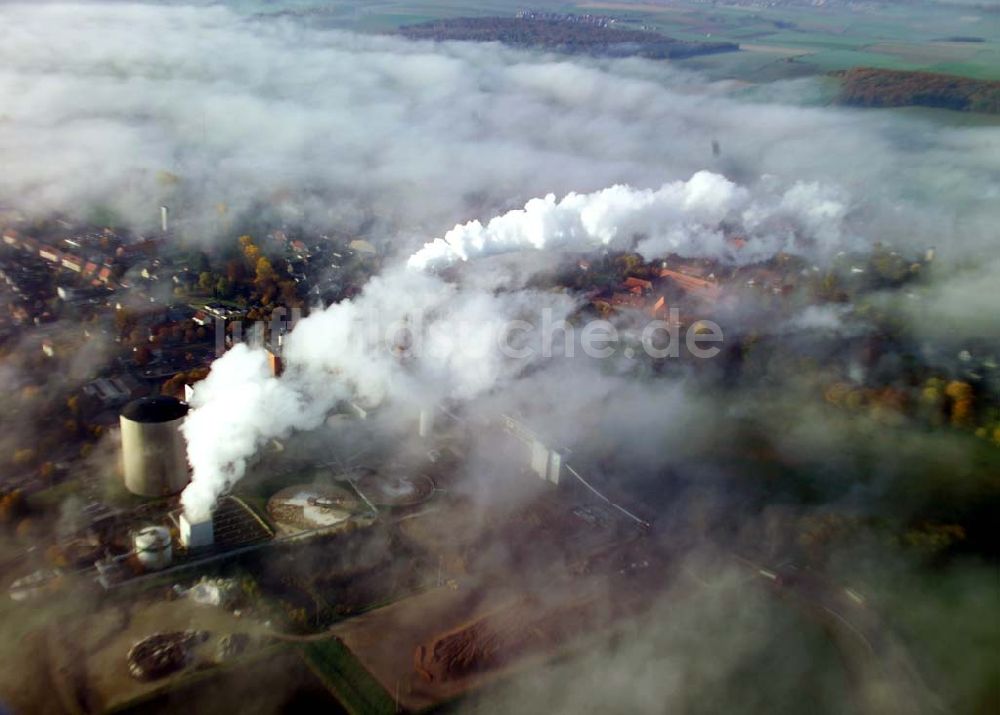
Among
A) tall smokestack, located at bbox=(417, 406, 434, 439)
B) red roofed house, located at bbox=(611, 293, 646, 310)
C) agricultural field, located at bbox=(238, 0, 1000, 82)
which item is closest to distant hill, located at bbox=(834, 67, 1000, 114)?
agricultural field, located at bbox=(238, 0, 1000, 82)

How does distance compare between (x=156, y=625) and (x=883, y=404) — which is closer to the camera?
(x=156, y=625)

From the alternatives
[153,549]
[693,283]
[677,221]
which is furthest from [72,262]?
[677,221]

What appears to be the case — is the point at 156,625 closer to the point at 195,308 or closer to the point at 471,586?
the point at 471,586

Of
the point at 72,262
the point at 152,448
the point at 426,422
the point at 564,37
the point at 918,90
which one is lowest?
the point at 426,422

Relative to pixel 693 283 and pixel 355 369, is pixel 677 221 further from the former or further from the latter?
pixel 355 369

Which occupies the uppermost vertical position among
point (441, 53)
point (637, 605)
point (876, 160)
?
point (441, 53)

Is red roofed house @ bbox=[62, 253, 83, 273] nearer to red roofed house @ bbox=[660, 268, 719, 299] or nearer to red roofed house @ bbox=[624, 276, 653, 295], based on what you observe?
red roofed house @ bbox=[624, 276, 653, 295]

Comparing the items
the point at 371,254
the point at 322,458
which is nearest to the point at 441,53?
the point at 371,254

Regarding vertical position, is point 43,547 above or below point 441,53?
below
